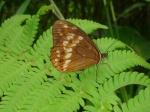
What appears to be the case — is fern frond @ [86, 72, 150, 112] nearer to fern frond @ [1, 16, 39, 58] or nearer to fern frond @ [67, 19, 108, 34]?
fern frond @ [67, 19, 108, 34]

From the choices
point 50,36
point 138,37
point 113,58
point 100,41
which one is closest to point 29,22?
point 50,36

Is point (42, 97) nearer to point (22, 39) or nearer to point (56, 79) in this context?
point (56, 79)

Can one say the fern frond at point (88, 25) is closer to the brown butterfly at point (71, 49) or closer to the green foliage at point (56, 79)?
the green foliage at point (56, 79)

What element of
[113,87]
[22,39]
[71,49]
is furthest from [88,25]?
[113,87]

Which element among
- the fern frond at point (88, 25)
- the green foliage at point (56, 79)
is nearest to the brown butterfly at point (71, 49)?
the green foliage at point (56, 79)

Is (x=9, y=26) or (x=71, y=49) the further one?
(x=9, y=26)
